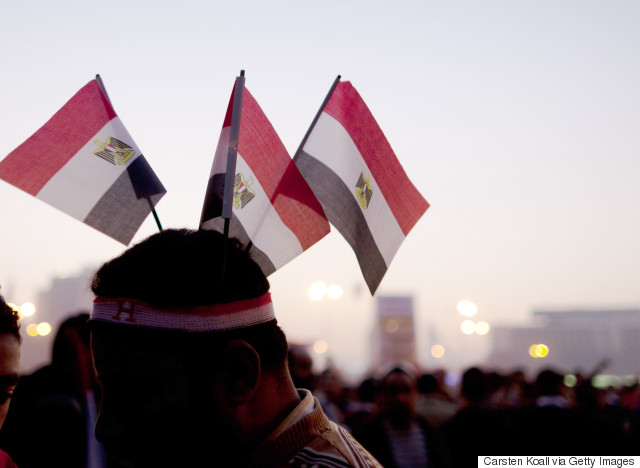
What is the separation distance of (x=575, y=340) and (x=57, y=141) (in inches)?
5504

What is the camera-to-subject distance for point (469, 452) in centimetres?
543

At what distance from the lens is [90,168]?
2.26 m

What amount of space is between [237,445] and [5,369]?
1.55 meters

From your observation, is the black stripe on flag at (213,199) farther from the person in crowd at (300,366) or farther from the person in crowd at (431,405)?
the person in crowd at (431,405)

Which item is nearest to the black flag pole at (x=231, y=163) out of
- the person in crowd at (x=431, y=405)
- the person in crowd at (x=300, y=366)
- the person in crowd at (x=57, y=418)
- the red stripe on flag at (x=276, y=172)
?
the red stripe on flag at (x=276, y=172)

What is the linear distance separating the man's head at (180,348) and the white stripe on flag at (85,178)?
570 mm

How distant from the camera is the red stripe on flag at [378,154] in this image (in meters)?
2.49

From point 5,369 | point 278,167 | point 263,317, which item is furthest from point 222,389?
point 5,369

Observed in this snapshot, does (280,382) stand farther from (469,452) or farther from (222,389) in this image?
(469,452)

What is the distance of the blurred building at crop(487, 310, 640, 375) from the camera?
373ft

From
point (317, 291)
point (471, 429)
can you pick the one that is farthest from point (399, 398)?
point (317, 291)

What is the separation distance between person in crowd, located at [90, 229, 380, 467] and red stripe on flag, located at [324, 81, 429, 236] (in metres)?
1.02

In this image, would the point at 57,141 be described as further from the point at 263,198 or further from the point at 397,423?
the point at 397,423

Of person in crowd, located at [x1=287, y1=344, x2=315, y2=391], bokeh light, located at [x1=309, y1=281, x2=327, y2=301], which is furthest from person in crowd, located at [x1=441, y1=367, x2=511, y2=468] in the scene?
bokeh light, located at [x1=309, y1=281, x2=327, y2=301]
